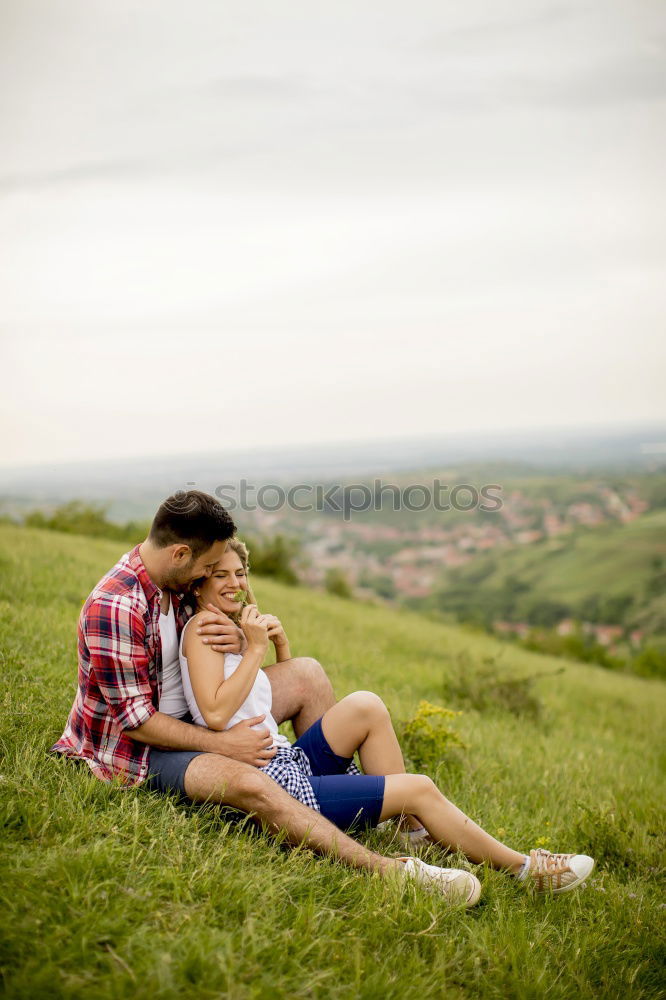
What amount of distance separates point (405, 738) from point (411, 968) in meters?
2.37

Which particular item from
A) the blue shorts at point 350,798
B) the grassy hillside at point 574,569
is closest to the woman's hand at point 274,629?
the blue shorts at point 350,798

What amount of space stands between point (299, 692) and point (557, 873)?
1.53m

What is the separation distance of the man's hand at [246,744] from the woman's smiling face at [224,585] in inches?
22.5

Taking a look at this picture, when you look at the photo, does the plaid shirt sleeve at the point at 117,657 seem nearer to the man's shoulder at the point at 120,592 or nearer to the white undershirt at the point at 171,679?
the man's shoulder at the point at 120,592

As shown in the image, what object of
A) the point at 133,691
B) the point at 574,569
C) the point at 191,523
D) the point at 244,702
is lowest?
the point at 574,569

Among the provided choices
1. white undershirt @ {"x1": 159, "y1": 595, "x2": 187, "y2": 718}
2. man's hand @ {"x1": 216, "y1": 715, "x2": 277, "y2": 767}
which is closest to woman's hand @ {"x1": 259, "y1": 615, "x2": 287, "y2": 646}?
white undershirt @ {"x1": 159, "y1": 595, "x2": 187, "y2": 718}

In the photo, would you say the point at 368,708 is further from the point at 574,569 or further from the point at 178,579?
the point at 574,569

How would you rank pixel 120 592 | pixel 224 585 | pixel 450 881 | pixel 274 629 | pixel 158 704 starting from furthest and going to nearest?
pixel 274 629 < pixel 224 585 < pixel 158 704 < pixel 120 592 < pixel 450 881

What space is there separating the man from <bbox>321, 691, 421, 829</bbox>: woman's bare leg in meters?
0.39

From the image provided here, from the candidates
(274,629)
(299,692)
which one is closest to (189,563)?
(274,629)

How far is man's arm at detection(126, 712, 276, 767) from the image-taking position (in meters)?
3.03

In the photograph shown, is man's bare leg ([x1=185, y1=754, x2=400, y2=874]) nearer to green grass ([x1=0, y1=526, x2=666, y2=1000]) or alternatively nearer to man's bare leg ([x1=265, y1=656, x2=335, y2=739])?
green grass ([x1=0, y1=526, x2=666, y2=1000])

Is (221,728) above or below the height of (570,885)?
above

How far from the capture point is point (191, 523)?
3.14m
